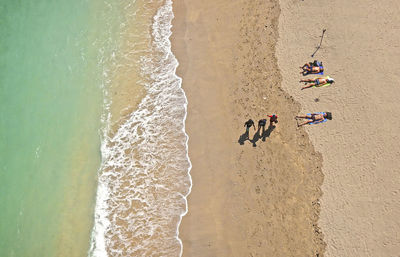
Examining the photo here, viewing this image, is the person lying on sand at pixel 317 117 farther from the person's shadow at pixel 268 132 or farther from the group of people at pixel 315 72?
the group of people at pixel 315 72

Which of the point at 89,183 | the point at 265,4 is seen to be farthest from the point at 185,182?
the point at 265,4

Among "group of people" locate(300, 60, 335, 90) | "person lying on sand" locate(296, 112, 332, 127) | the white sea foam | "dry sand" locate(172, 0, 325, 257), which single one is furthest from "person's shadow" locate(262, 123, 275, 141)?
the white sea foam

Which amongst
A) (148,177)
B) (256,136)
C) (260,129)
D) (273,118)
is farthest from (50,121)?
(273,118)

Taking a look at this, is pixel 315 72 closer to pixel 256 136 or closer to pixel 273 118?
pixel 273 118

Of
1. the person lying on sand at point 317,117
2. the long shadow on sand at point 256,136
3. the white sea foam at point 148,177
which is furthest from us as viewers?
the person lying on sand at point 317,117

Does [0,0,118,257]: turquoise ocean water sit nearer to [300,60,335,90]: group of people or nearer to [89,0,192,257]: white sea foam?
[89,0,192,257]: white sea foam

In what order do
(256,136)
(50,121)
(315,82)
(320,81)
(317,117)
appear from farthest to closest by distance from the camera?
1. (50,121)
2. (315,82)
3. (320,81)
4. (317,117)
5. (256,136)

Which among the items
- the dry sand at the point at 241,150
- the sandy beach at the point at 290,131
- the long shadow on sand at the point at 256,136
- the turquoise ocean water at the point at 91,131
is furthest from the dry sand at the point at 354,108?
the turquoise ocean water at the point at 91,131
